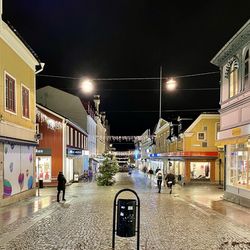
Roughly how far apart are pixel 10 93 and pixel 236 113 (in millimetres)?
10806

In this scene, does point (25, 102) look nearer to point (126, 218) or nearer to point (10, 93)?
point (10, 93)

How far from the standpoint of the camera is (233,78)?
19.8m

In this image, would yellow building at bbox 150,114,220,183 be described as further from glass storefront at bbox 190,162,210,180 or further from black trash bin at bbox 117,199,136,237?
black trash bin at bbox 117,199,136,237

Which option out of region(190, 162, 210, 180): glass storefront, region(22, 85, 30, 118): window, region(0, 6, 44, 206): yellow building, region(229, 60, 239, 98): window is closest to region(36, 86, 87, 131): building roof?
region(190, 162, 210, 180): glass storefront

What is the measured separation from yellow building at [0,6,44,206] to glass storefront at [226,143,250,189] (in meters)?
10.8

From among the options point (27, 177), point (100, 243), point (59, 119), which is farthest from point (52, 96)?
point (100, 243)

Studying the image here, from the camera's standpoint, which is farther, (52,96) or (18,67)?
(52,96)

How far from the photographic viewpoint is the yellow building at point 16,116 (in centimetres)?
1666

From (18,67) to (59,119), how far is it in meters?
13.6

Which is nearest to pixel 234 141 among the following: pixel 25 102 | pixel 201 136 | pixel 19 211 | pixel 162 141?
pixel 19 211

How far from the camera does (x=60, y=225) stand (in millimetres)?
11961

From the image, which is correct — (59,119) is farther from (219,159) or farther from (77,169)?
(219,159)

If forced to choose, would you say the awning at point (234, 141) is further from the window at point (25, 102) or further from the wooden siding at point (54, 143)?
the wooden siding at point (54, 143)

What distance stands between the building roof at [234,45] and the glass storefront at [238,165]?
4.64 m
